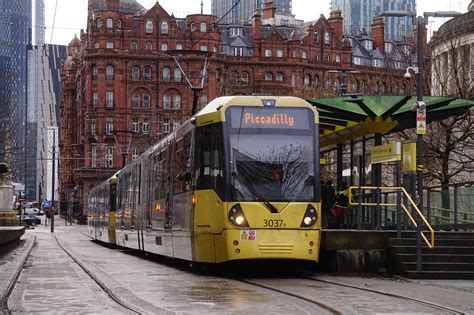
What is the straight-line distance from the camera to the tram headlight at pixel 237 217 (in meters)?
20.5

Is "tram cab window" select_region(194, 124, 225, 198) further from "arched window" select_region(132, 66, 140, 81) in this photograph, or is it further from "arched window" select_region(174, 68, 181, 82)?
"arched window" select_region(174, 68, 181, 82)

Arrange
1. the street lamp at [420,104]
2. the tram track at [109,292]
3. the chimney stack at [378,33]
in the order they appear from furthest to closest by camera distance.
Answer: the chimney stack at [378,33] < the street lamp at [420,104] < the tram track at [109,292]

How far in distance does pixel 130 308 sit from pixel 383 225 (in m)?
13.1

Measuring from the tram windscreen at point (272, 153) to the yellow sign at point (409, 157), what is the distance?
219cm

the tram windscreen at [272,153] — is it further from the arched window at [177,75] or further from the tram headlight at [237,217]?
the arched window at [177,75]

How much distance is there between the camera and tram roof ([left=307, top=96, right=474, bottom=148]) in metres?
24.0

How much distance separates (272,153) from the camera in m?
21.0

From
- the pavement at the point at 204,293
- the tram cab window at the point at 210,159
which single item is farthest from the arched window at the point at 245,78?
the tram cab window at the point at 210,159

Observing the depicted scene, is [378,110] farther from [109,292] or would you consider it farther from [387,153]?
[109,292]

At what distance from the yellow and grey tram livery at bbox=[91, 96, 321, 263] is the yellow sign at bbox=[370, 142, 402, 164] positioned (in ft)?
6.90

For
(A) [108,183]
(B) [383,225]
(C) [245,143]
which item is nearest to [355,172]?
(B) [383,225]

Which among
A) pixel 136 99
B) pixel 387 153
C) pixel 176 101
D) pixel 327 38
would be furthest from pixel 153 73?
pixel 387 153

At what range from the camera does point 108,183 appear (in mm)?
44875

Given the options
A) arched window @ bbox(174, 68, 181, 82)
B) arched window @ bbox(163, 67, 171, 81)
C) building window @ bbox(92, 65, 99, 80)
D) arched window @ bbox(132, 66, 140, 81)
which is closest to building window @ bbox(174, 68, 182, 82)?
arched window @ bbox(174, 68, 181, 82)
